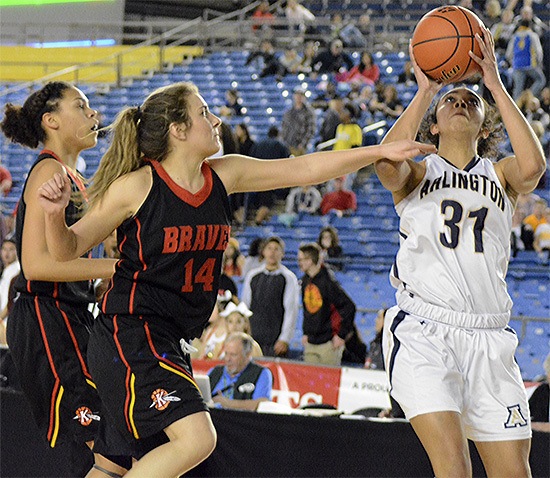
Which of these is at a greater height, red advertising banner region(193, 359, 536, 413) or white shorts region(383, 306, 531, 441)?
white shorts region(383, 306, 531, 441)

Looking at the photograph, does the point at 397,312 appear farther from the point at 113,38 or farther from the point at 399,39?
the point at 113,38

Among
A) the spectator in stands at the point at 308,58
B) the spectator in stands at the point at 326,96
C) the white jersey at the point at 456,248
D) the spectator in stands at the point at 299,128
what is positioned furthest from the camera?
the spectator in stands at the point at 308,58

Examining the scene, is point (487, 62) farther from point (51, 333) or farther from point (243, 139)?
point (243, 139)

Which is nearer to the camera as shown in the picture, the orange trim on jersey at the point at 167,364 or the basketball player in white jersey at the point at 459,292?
the orange trim on jersey at the point at 167,364

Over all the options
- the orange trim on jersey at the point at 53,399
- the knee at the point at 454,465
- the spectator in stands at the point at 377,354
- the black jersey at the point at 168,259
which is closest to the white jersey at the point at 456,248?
the knee at the point at 454,465

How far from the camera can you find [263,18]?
22141 mm

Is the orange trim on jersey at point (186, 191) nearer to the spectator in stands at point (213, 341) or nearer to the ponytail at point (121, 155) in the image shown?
the ponytail at point (121, 155)

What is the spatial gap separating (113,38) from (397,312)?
Answer: 2089 cm

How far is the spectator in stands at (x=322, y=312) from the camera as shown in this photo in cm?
1047

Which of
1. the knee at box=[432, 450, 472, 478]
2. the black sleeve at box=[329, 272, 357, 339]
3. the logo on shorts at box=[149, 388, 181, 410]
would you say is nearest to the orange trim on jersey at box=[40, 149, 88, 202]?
the logo on shorts at box=[149, 388, 181, 410]

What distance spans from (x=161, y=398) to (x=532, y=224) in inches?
388

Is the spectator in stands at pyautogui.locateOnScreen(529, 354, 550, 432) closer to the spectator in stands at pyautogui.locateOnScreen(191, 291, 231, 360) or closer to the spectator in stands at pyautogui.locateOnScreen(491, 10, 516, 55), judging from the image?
the spectator in stands at pyautogui.locateOnScreen(191, 291, 231, 360)

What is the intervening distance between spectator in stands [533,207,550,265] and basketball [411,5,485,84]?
8753 mm

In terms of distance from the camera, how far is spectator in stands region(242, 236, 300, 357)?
10602mm
